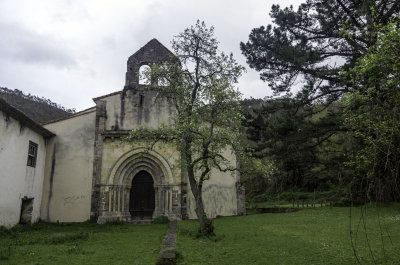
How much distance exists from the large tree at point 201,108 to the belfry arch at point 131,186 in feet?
15.4

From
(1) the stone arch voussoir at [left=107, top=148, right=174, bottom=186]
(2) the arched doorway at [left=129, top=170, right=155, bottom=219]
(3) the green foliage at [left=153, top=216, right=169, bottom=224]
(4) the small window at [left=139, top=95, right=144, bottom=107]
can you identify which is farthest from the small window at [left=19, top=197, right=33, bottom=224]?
(4) the small window at [left=139, top=95, right=144, bottom=107]

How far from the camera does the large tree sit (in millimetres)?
10773

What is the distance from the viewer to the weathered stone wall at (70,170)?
16641 millimetres

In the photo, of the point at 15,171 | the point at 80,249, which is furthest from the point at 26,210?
the point at 80,249

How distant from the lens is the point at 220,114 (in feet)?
37.0

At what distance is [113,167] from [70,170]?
2.73 m

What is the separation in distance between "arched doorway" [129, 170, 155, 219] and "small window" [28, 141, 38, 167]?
5.17m

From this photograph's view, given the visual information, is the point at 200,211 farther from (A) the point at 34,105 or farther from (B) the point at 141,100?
(A) the point at 34,105

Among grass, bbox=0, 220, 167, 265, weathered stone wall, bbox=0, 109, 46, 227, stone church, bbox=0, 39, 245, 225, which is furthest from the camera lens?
stone church, bbox=0, 39, 245, 225

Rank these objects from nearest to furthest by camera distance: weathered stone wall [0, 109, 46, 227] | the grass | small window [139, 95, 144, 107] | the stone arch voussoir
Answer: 1. the grass
2. weathered stone wall [0, 109, 46, 227]
3. the stone arch voussoir
4. small window [139, 95, 144, 107]

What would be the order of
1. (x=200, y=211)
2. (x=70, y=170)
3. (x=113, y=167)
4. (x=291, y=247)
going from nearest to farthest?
(x=291, y=247) → (x=200, y=211) → (x=113, y=167) → (x=70, y=170)

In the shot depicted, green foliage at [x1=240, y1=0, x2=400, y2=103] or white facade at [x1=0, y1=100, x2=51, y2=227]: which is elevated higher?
green foliage at [x1=240, y1=0, x2=400, y2=103]

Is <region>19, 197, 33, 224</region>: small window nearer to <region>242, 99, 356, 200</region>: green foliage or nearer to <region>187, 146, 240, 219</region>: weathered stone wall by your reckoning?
<region>187, 146, 240, 219</region>: weathered stone wall

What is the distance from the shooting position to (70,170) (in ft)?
56.4
